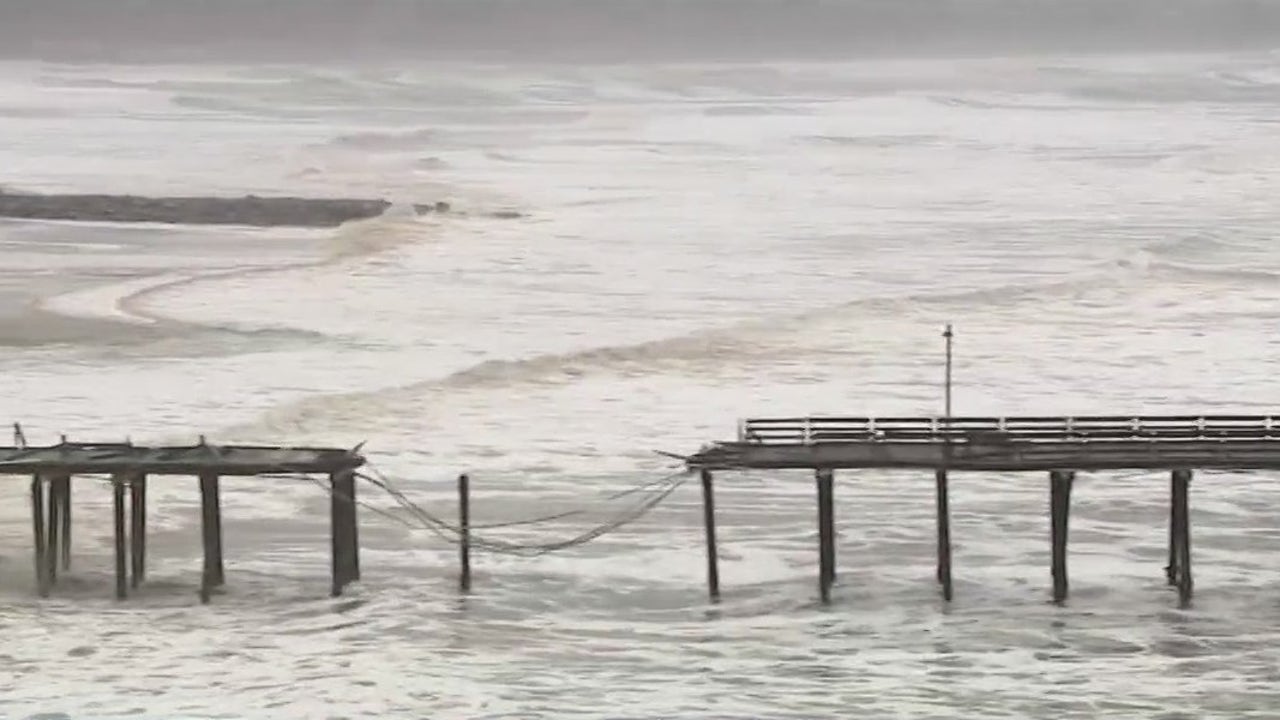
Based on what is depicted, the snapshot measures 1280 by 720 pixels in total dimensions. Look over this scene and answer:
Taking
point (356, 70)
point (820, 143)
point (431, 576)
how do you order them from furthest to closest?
1. point (356, 70)
2. point (820, 143)
3. point (431, 576)

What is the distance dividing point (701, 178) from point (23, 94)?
185ft

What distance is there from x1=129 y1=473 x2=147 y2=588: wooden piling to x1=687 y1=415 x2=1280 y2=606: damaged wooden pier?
5.10m

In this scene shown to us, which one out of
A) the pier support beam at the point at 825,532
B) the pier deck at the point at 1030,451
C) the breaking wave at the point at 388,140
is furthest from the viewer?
the breaking wave at the point at 388,140

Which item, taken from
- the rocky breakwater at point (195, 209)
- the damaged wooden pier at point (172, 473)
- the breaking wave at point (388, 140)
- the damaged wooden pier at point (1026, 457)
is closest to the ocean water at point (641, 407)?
the damaged wooden pier at point (172, 473)

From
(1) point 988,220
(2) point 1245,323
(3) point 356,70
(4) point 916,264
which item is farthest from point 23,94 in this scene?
(2) point 1245,323

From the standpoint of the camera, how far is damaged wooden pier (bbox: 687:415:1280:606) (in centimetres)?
2034

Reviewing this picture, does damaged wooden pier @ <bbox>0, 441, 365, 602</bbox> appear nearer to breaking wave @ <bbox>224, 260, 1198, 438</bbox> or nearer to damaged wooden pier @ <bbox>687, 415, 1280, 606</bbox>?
damaged wooden pier @ <bbox>687, 415, 1280, 606</bbox>

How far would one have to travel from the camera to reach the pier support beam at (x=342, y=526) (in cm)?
2108

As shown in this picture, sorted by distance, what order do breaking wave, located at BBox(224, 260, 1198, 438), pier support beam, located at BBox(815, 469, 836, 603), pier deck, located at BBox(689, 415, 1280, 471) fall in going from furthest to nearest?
1. breaking wave, located at BBox(224, 260, 1198, 438)
2. pier support beam, located at BBox(815, 469, 836, 603)
3. pier deck, located at BBox(689, 415, 1280, 471)

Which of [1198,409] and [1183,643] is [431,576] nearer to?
[1183,643]

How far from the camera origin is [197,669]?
1894 cm

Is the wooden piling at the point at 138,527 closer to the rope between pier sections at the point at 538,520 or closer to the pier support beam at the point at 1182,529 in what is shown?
the rope between pier sections at the point at 538,520

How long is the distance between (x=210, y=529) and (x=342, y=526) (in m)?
1.22

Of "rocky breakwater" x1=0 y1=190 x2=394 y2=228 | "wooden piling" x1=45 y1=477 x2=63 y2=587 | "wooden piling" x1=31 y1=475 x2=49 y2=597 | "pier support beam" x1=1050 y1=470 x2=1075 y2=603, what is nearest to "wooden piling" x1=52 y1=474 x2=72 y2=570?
"wooden piling" x1=45 y1=477 x2=63 y2=587
